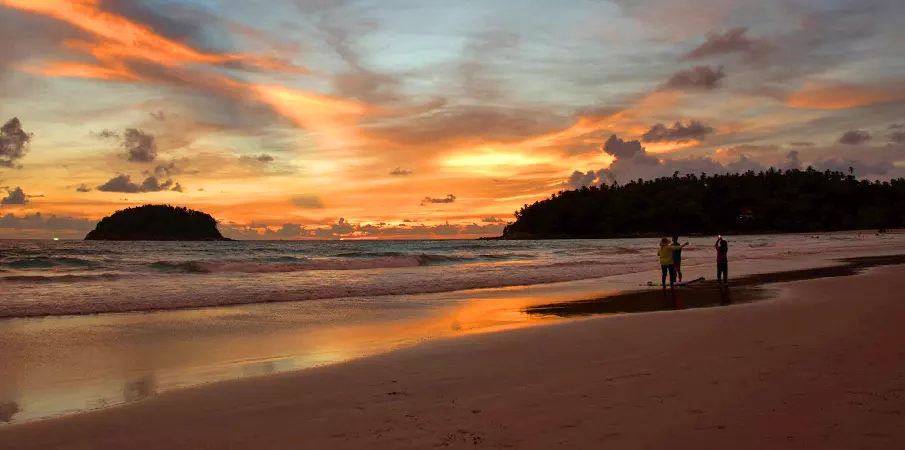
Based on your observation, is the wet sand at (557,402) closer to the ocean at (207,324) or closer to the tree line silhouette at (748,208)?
the ocean at (207,324)

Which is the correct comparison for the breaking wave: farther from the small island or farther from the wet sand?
the small island

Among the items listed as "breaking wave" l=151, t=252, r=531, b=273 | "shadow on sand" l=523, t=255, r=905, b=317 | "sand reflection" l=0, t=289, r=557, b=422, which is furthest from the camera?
"breaking wave" l=151, t=252, r=531, b=273

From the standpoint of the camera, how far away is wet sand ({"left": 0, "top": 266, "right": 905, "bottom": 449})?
5.00 m

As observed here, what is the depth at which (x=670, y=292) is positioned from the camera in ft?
64.0

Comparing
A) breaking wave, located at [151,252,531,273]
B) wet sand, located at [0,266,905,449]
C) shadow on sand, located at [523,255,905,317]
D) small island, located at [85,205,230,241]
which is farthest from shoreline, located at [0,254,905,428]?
small island, located at [85,205,230,241]

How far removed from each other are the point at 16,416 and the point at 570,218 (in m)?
196

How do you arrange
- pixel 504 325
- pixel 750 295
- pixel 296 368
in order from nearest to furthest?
pixel 296 368, pixel 504 325, pixel 750 295

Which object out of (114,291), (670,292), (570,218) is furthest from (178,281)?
(570,218)

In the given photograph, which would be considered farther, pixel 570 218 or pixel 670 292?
pixel 570 218

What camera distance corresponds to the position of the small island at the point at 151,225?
139375mm

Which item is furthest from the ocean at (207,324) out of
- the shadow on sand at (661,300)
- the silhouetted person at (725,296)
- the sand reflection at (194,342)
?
the silhouetted person at (725,296)

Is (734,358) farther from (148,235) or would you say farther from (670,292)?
(148,235)

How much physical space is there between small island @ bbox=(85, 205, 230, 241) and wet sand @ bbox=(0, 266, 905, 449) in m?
146

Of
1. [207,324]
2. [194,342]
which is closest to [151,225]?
[207,324]
